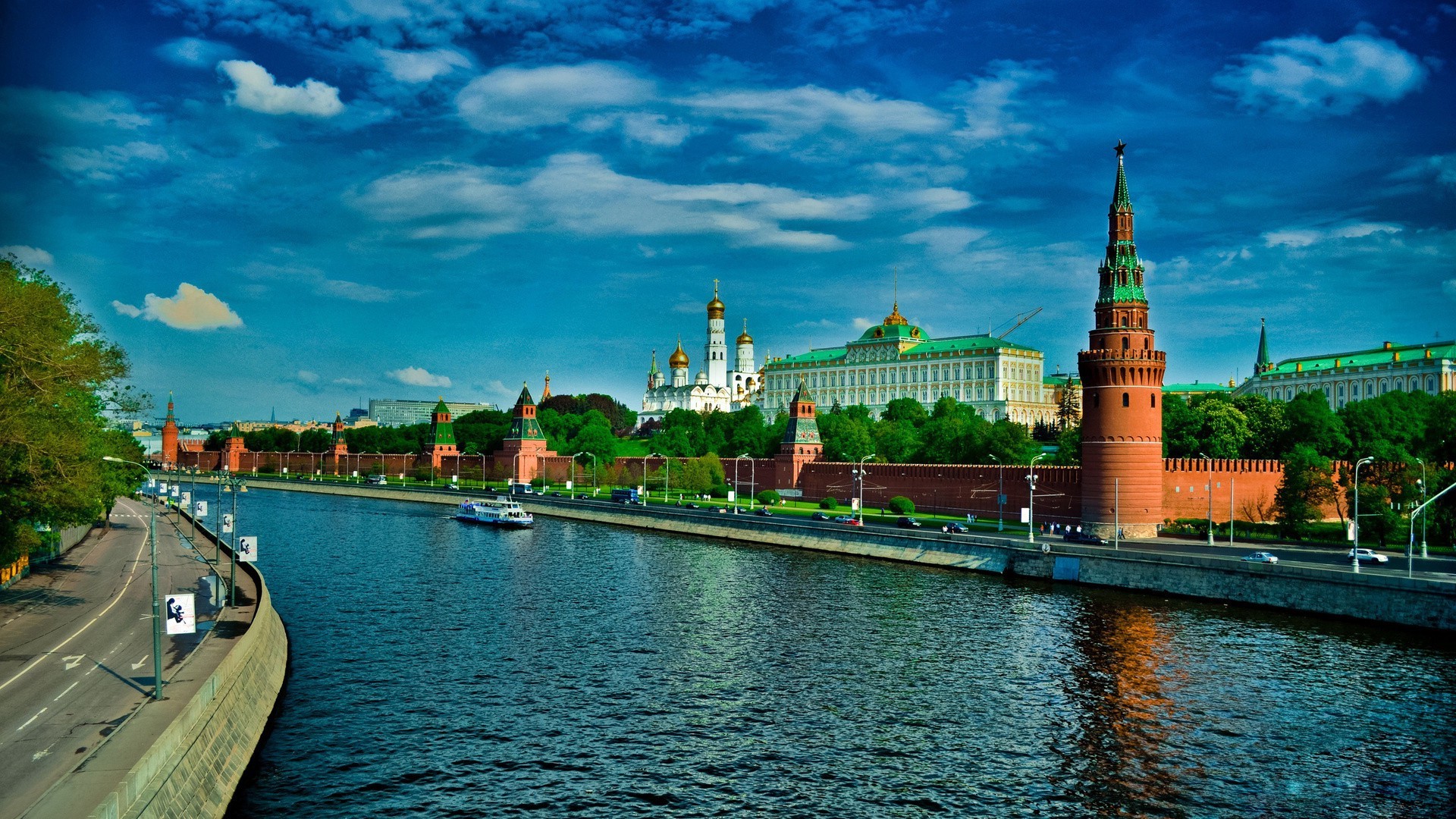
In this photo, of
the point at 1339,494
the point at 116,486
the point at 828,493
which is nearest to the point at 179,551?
the point at 116,486

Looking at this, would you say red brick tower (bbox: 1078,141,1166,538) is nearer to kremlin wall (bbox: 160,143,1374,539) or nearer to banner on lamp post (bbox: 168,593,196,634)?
A: kremlin wall (bbox: 160,143,1374,539)

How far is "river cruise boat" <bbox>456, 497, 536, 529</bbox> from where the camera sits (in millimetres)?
89625

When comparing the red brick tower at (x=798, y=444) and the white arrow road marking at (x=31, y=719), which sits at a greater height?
the red brick tower at (x=798, y=444)

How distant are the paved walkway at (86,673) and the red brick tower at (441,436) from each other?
109927 mm

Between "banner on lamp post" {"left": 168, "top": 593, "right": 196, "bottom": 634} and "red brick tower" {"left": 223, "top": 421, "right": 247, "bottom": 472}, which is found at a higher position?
"red brick tower" {"left": 223, "top": 421, "right": 247, "bottom": 472}

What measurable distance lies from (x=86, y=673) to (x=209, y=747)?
703 centimetres

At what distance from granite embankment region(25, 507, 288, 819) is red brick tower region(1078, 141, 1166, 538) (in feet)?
163

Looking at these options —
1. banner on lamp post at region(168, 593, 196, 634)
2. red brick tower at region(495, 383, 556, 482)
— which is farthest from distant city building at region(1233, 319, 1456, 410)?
banner on lamp post at region(168, 593, 196, 634)

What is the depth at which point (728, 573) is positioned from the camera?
5912 centimetres

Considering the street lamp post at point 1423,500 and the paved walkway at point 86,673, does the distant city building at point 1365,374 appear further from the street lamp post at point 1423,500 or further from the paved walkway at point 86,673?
the paved walkway at point 86,673

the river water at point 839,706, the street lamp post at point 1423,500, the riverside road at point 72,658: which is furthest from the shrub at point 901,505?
the riverside road at point 72,658

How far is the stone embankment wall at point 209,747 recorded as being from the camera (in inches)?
717

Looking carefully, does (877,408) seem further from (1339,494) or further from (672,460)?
(1339,494)

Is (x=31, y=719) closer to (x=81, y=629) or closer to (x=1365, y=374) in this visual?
(x=81, y=629)
